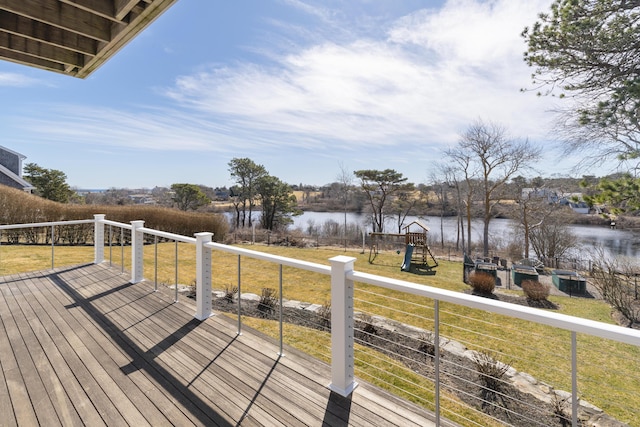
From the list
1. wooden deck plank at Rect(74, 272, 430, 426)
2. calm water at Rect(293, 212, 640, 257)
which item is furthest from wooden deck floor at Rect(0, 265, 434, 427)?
calm water at Rect(293, 212, 640, 257)

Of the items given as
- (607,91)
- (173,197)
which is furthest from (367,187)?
(607,91)

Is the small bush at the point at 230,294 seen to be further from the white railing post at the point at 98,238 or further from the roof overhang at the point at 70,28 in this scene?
the roof overhang at the point at 70,28

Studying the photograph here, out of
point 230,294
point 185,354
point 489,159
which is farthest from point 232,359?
point 489,159

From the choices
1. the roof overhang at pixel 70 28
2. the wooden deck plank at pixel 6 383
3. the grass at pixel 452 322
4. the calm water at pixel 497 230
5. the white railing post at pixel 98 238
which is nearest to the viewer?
the wooden deck plank at pixel 6 383

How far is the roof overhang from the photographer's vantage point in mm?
2322

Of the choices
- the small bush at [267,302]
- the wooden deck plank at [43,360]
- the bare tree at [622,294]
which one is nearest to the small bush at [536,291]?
the bare tree at [622,294]

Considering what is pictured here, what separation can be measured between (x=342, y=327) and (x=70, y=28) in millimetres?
3317

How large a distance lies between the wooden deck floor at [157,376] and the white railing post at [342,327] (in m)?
0.09

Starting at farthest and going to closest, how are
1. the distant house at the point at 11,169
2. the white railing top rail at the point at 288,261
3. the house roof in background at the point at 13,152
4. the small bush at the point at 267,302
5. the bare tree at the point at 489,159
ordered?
the bare tree at the point at 489,159, the house roof in background at the point at 13,152, the distant house at the point at 11,169, the small bush at the point at 267,302, the white railing top rail at the point at 288,261

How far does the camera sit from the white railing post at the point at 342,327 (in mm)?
2047

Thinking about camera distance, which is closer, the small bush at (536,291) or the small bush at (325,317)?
the small bush at (325,317)

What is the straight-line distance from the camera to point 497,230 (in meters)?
27.8

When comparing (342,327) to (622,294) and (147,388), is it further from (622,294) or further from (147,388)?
(622,294)

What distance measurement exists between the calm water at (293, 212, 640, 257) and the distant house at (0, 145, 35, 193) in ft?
66.4
